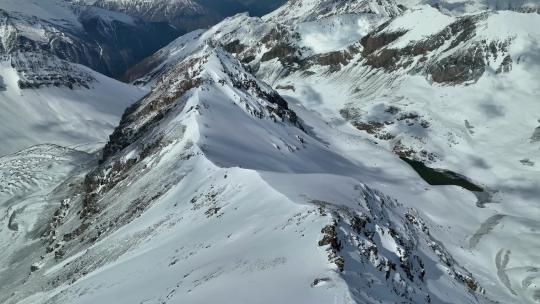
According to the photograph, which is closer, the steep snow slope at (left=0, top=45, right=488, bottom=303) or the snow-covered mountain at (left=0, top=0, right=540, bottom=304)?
the steep snow slope at (left=0, top=45, right=488, bottom=303)

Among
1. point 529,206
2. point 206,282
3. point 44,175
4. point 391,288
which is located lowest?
point 529,206

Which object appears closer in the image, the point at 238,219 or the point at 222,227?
the point at 222,227

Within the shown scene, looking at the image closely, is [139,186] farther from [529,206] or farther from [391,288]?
[529,206]

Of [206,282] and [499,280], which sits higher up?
[206,282]

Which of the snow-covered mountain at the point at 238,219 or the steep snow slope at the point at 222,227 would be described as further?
the snow-covered mountain at the point at 238,219

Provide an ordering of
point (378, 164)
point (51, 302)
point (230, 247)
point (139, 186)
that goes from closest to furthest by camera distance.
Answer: point (230, 247)
point (51, 302)
point (139, 186)
point (378, 164)

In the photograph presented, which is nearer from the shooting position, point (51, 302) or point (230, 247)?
point (230, 247)

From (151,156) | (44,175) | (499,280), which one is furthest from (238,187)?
(44,175)

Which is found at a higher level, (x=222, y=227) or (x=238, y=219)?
(x=238, y=219)
